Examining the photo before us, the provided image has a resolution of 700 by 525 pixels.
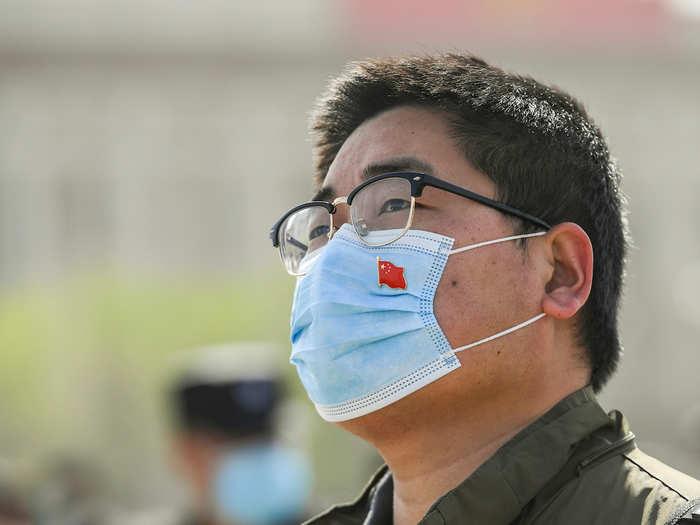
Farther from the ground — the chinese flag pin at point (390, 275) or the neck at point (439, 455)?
the chinese flag pin at point (390, 275)

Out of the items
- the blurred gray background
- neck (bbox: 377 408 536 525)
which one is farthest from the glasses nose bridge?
the blurred gray background

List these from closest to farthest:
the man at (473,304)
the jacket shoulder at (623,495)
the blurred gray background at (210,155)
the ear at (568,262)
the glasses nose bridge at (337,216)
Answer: the jacket shoulder at (623,495) < the man at (473,304) < the ear at (568,262) < the glasses nose bridge at (337,216) < the blurred gray background at (210,155)

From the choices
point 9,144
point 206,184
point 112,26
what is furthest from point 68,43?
point 206,184

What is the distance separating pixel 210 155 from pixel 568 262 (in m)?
19.3

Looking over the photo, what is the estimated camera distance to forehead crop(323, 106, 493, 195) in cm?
263

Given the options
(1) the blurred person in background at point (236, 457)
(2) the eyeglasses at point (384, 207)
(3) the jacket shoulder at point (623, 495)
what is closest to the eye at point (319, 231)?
(2) the eyeglasses at point (384, 207)

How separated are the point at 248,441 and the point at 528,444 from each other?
2.97 metres

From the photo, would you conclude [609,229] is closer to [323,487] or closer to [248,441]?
[248,441]

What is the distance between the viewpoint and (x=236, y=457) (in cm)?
513

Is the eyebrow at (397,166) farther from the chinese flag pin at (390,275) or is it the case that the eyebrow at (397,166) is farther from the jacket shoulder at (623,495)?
the jacket shoulder at (623,495)

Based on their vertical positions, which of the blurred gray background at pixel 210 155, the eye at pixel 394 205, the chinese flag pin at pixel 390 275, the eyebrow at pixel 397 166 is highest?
the eyebrow at pixel 397 166

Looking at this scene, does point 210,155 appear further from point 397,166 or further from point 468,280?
point 468,280

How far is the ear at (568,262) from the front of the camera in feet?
8.42

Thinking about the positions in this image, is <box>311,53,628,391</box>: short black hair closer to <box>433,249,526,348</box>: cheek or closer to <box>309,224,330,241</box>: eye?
<box>433,249,526,348</box>: cheek
